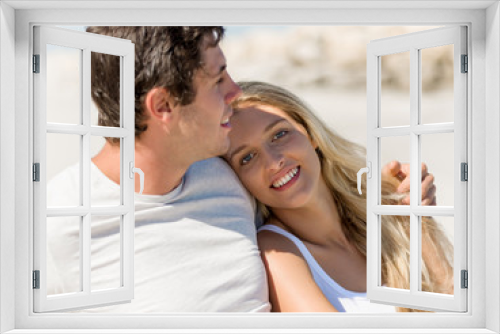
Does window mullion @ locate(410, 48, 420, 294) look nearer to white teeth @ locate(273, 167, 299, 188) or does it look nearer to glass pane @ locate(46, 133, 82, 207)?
white teeth @ locate(273, 167, 299, 188)

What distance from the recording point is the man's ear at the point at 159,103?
4152 mm

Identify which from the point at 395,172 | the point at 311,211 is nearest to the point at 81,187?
the point at 311,211

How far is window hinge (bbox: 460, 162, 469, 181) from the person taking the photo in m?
3.18

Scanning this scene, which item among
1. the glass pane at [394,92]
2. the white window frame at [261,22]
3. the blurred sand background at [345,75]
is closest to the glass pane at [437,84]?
the blurred sand background at [345,75]

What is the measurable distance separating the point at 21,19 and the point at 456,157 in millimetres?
2513

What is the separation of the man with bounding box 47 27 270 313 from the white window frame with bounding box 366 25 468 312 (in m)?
1.05

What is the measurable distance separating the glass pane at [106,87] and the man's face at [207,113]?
68cm

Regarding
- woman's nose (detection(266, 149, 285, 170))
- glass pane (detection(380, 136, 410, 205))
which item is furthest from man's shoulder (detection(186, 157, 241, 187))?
glass pane (detection(380, 136, 410, 205))

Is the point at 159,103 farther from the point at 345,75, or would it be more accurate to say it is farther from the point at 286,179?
the point at 345,75

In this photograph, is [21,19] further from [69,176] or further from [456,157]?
[456,157]

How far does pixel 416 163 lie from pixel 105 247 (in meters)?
2.03

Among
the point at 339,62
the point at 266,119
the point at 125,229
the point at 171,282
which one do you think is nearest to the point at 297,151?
the point at 266,119

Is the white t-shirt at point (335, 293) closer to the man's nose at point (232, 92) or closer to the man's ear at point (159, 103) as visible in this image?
the man's nose at point (232, 92)

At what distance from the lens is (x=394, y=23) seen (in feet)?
10.5
